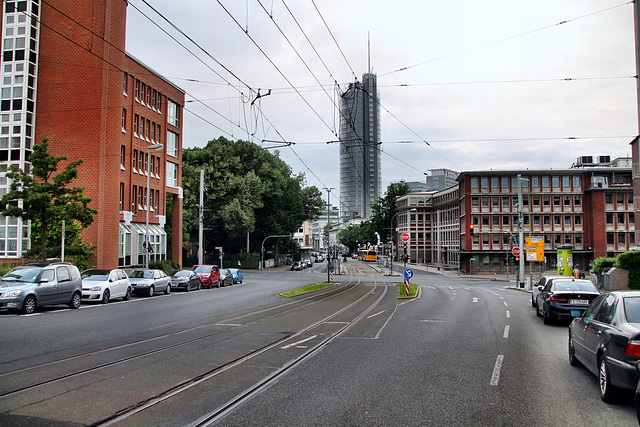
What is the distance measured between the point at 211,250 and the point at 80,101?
153 feet

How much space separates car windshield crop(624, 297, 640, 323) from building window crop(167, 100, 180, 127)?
43280 millimetres

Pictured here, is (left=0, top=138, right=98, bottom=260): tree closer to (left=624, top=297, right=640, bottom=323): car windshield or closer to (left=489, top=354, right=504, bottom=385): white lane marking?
(left=489, top=354, right=504, bottom=385): white lane marking

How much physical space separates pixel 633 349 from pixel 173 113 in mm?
45316

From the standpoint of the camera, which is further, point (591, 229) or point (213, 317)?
point (591, 229)

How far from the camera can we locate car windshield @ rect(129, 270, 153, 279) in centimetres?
2856

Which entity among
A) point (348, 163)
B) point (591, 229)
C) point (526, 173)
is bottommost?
point (591, 229)

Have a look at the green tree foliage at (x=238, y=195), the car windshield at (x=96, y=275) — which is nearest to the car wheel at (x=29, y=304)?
the car windshield at (x=96, y=275)

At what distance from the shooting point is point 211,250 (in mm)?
79188

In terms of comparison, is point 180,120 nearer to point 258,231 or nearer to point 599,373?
point 258,231

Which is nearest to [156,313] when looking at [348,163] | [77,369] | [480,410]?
[77,369]

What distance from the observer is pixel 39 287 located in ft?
56.3

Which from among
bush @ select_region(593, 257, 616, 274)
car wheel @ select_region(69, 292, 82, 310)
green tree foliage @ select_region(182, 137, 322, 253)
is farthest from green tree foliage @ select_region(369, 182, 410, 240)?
car wheel @ select_region(69, 292, 82, 310)

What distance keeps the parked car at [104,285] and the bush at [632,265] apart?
2949 centimetres

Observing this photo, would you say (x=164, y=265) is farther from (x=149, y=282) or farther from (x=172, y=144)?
(x=149, y=282)
